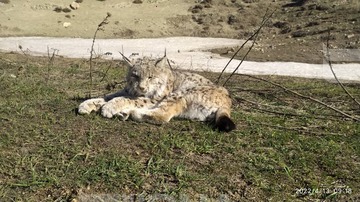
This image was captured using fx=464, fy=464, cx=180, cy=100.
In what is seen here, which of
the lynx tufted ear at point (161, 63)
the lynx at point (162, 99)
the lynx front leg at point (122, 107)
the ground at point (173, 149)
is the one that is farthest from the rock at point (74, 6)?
the lynx front leg at point (122, 107)

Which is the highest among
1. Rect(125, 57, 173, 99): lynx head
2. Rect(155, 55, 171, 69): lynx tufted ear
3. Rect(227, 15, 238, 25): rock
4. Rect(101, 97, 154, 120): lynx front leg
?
Rect(155, 55, 171, 69): lynx tufted ear

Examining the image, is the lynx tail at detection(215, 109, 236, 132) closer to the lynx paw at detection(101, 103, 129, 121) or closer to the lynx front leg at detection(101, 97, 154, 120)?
the lynx front leg at detection(101, 97, 154, 120)

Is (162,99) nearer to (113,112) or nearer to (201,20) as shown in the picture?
(113,112)

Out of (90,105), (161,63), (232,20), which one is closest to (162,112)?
(90,105)

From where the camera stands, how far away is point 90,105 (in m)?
7.28

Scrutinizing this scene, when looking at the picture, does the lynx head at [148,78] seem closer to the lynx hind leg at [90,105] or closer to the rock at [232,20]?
the lynx hind leg at [90,105]

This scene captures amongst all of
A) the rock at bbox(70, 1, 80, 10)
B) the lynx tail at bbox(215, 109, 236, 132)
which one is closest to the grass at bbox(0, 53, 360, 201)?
the lynx tail at bbox(215, 109, 236, 132)

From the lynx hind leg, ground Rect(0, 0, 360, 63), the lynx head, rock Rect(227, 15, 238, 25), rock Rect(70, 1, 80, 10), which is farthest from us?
rock Rect(70, 1, 80, 10)

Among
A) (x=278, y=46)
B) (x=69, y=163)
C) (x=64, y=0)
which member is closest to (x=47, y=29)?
(x=64, y=0)

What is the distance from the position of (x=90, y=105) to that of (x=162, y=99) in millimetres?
1153

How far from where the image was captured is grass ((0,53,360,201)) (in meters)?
4.68

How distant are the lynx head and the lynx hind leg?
60 cm

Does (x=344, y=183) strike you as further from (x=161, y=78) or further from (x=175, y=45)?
(x=175, y=45)

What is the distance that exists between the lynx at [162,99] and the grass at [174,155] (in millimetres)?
207
